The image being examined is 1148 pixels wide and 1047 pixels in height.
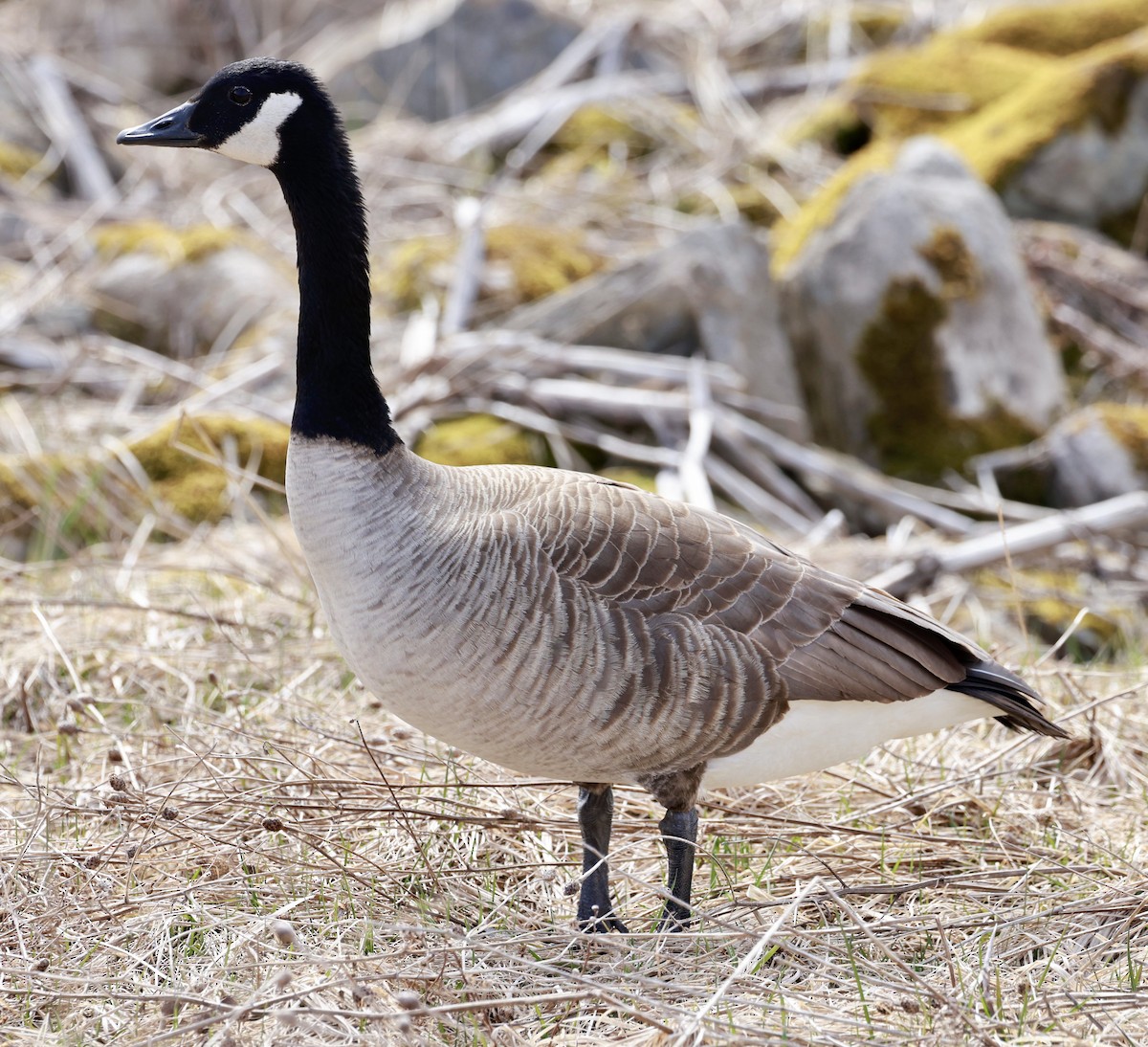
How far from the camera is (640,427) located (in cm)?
785

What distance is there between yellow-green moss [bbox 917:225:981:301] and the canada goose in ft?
15.9

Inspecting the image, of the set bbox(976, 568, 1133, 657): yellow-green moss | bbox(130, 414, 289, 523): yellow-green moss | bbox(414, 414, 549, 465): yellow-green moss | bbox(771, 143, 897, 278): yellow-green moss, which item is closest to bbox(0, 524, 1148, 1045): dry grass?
bbox(976, 568, 1133, 657): yellow-green moss

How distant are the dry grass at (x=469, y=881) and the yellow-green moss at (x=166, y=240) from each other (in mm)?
4391

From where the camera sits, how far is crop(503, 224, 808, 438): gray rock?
8.00 metres

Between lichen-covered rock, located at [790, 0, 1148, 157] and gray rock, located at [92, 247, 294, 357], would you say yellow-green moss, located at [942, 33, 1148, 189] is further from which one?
gray rock, located at [92, 247, 294, 357]

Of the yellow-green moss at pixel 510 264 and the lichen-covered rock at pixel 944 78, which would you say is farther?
the lichen-covered rock at pixel 944 78

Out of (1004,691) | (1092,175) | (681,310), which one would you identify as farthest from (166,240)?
(1004,691)

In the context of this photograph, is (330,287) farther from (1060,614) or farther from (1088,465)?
(1088,465)

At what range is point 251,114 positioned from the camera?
12.4 feet

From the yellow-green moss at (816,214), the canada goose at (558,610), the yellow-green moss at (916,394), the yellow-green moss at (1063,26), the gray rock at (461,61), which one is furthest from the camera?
the gray rock at (461,61)

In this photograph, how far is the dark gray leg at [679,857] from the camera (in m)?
3.79

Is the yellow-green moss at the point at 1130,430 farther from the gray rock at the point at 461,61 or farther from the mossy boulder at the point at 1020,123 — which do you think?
the gray rock at the point at 461,61

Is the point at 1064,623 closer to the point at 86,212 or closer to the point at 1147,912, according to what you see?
the point at 1147,912

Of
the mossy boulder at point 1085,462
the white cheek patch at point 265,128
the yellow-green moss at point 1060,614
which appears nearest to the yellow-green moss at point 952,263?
the mossy boulder at point 1085,462
